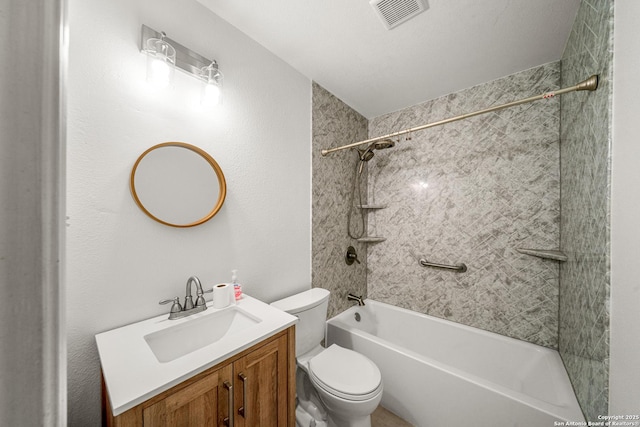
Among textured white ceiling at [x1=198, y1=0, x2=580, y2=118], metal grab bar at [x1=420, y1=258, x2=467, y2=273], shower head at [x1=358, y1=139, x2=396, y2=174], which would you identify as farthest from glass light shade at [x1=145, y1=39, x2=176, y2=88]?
metal grab bar at [x1=420, y1=258, x2=467, y2=273]

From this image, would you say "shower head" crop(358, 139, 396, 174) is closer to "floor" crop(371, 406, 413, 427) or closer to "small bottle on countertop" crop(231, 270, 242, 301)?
"small bottle on countertop" crop(231, 270, 242, 301)

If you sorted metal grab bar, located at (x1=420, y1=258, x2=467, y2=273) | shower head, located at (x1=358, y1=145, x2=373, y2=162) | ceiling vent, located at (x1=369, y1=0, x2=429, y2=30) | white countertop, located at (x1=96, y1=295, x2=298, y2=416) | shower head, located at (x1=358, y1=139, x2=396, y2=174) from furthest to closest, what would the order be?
shower head, located at (x1=358, y1=145, x2=373, y2=162), shower head, located at (x1=358, y1=139, x2=396, y2=174), metal grab bar, located at (x1=420, y1=258, x2=467, y2=273), ceiling vent, located at (x1=369, y1=0, x2=429, y2=30), white countertop, located at (x1=96, y1=295, x2=298, y2=416)

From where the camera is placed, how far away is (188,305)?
3.60 feet

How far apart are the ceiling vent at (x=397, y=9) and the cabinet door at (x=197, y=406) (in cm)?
178

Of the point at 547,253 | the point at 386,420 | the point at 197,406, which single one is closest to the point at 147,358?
the point at 197,406

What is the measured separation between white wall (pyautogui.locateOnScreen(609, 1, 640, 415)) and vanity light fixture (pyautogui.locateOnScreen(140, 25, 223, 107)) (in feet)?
5.46

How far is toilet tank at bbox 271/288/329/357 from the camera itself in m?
1.45

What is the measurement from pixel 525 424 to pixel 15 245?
187 cm

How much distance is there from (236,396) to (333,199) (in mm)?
1498

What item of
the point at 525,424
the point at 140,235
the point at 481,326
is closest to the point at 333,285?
the point at 481,326

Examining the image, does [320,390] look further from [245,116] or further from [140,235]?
[245,116]

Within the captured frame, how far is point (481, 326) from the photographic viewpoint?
1.82 meters

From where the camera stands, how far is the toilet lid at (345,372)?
4.06 ft

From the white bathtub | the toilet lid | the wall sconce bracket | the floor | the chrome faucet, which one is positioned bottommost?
the floor
